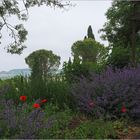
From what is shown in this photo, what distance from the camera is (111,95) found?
8305 millimetres

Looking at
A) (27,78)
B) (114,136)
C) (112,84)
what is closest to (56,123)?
(114,136)

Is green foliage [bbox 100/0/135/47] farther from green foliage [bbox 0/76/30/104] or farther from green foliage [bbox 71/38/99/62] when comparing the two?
green foliage [bbox 0/76/30/104]

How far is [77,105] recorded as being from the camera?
890cm

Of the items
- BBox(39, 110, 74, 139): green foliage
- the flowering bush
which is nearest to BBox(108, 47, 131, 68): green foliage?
the flowering bush

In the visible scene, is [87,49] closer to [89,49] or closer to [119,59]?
[89,49]

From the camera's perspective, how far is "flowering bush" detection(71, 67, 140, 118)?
26.9 feet

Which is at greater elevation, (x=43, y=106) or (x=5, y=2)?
(x=5, y=2)

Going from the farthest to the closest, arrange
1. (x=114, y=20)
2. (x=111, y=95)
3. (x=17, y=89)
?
1. (x=114, y=20)
2. (x=17, y=89)
3. (x=111, y=95)

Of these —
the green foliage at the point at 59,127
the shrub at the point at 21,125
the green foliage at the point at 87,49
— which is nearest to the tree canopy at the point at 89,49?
the green foliage at the point at 87,49

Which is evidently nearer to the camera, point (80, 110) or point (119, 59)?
point (80, 110)

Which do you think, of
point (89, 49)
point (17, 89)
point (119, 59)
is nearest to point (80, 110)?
point (17, 89)

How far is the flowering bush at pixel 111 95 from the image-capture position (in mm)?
8188

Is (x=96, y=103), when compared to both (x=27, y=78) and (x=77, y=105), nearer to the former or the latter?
(x=77, y=105)

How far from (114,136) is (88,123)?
0.68 m
